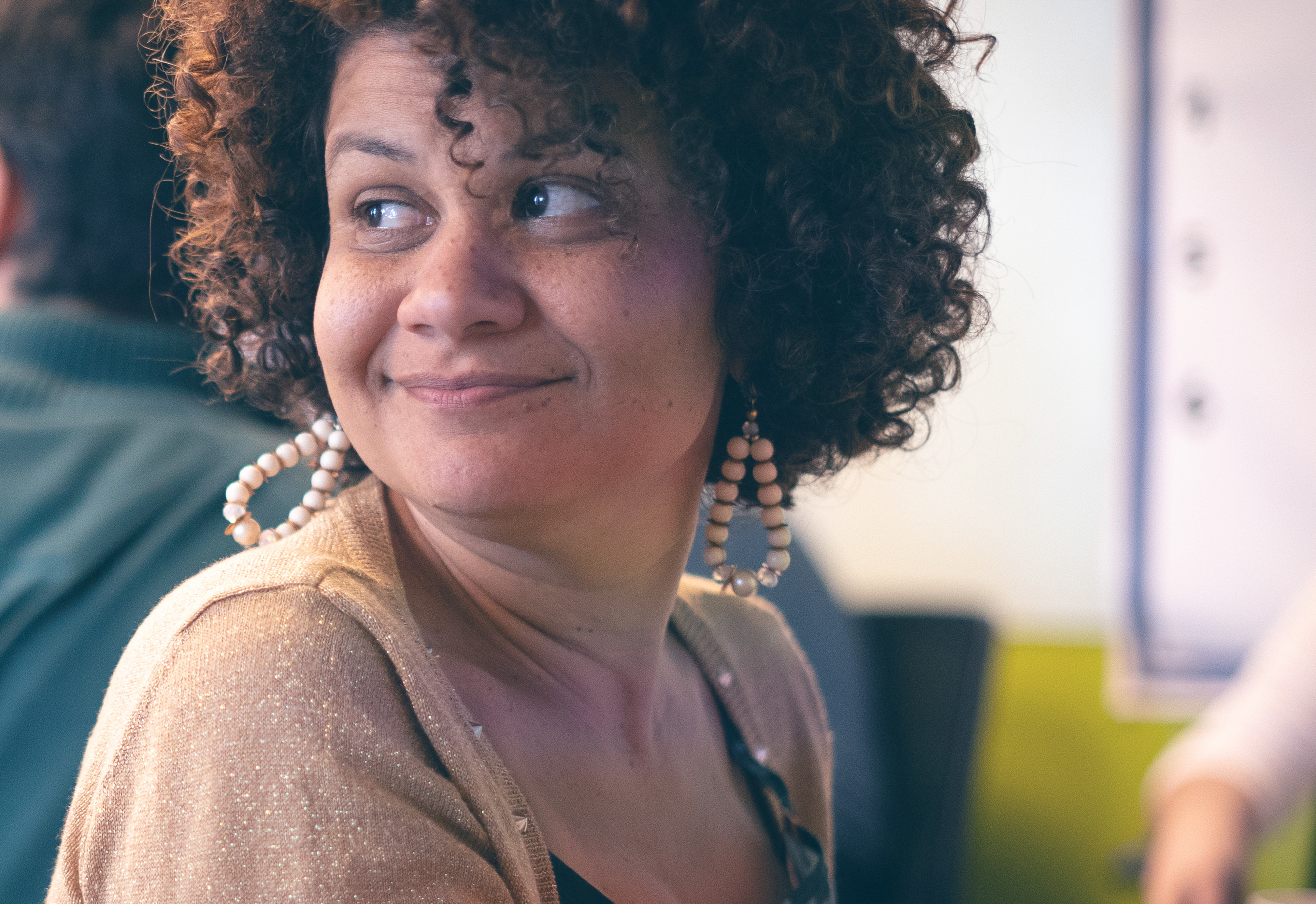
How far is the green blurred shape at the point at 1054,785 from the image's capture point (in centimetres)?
295

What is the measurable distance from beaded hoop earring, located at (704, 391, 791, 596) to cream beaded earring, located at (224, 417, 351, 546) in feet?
0.97

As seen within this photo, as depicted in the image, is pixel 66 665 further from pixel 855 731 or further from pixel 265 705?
pixel 855 731

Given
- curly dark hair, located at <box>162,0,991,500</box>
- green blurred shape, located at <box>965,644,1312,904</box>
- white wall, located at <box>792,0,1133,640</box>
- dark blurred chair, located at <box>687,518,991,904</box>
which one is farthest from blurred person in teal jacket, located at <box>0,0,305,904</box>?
green blurred shape, located at <box>965,644,1312,904</box>

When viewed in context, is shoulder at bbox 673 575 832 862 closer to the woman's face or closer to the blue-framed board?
the woman's face

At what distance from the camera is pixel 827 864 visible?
103 cm

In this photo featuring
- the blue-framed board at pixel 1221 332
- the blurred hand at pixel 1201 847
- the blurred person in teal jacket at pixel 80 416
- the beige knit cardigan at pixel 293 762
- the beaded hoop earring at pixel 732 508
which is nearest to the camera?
the beige knit cardigan at pixel 293 762

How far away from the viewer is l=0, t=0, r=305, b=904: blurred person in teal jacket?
1.06 metres

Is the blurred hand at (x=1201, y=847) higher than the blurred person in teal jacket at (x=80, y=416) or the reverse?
the reverse

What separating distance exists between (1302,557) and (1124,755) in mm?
669

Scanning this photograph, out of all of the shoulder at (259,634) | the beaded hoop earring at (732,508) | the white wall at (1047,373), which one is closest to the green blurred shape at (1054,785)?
the white wall at (1047,373)

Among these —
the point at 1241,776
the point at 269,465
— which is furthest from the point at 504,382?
the point at 1241,776

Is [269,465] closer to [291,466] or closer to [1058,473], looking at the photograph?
[291,466]

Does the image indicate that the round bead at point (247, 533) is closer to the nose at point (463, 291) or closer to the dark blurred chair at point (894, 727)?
the nose at point (463, 291)

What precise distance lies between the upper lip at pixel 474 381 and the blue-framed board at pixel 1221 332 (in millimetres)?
2612
